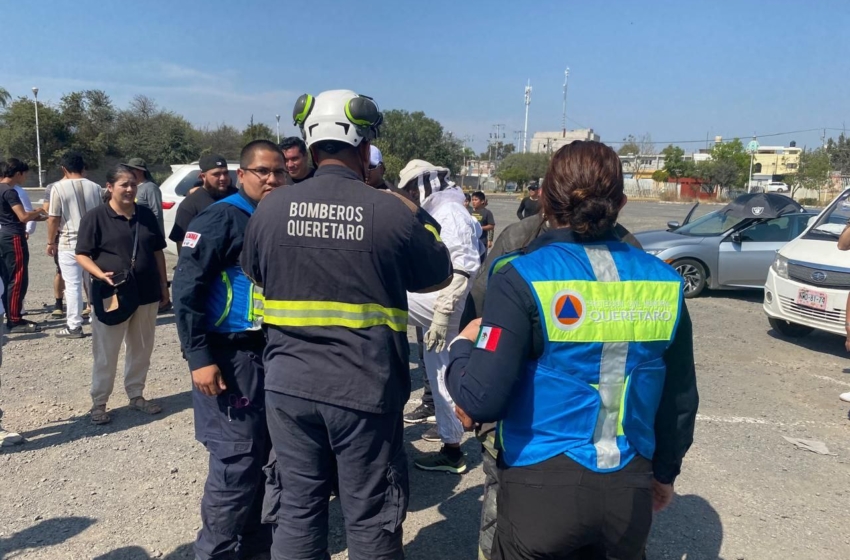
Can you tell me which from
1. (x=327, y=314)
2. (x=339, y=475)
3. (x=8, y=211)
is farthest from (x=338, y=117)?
(x=8, y=211)

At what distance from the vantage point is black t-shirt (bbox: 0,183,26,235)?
23.4 feet

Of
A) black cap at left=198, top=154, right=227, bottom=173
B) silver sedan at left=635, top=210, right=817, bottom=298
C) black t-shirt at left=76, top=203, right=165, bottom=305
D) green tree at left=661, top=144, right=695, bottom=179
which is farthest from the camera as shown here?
green tree at left=661, top=144, right=695, bottom=179

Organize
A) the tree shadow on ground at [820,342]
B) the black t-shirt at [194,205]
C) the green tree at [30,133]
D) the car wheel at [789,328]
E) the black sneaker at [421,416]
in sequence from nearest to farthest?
the black sneaker at [421,416] < the black t-shirt at [194,205] < the tree shadow on ground at [820,342] < the car wheel at [789,328] < the green tree at [30,133]

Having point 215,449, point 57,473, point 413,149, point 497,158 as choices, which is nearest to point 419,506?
point 215,449

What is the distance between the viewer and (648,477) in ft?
5.99

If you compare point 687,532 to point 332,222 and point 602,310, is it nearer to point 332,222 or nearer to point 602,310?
point 602,310

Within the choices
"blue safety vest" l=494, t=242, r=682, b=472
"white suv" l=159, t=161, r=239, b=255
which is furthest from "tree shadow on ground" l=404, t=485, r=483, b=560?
"white suv" l=159, t=161, r=239, b=255

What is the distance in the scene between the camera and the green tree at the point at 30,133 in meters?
42.1

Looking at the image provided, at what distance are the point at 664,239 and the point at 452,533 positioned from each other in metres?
8.52

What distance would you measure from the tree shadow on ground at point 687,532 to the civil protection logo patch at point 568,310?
7.20 ft

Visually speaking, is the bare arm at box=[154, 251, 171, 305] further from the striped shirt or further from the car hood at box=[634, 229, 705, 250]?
the car hood at box=[634, 229, 705, 250]

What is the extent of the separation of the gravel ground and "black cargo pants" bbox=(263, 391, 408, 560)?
1.01 m

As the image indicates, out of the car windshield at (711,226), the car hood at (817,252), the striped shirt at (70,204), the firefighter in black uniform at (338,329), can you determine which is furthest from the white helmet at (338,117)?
the car windshield at (711,226)

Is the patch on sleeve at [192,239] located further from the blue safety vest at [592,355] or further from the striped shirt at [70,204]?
the striped shirt at [70,204]
